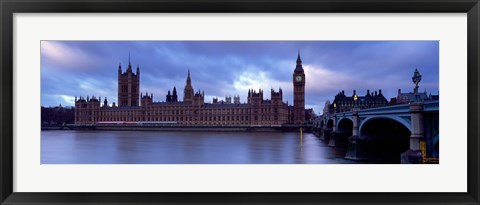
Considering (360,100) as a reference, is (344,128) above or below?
below

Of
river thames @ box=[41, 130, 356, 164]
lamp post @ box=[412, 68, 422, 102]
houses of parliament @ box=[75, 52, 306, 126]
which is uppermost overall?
lamp post @ box=[412, 68, 422, 102]

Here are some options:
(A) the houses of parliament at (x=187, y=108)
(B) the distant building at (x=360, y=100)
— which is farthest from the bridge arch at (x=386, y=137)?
(A) the houses of parliament at (x=187, y=108)

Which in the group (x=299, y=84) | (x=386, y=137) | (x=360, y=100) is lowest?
(x=386, y=137)

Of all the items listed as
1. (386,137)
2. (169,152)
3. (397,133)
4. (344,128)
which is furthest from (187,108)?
(344,128)

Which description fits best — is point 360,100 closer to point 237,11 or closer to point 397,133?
point 397,133

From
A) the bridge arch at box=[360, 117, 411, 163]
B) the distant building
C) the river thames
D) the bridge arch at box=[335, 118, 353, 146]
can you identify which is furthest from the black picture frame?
the bridge arch at box=[335, 118, 353, 146]

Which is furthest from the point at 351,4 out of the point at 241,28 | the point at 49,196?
the point at 49,196

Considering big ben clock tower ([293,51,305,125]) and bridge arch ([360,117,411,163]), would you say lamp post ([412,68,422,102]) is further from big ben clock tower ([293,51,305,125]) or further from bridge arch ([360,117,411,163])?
big ben clock tower ([293,51,305,125])

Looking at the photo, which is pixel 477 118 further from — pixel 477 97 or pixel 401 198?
pixel 401 198
